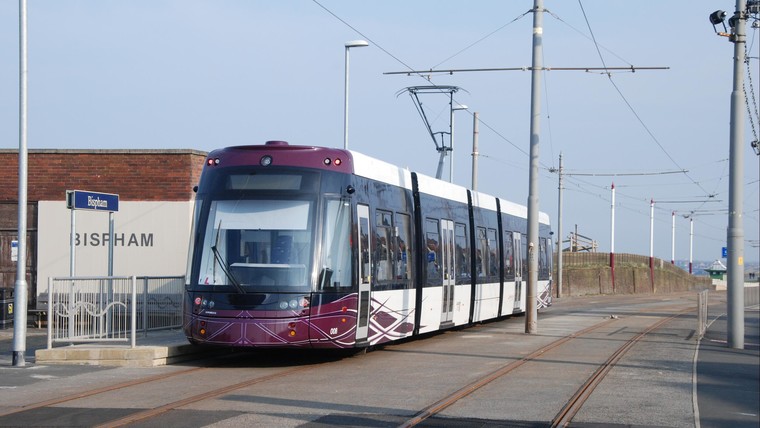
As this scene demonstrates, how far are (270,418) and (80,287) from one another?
835cm

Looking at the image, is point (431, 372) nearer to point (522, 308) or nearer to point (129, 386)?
point (129, 386)

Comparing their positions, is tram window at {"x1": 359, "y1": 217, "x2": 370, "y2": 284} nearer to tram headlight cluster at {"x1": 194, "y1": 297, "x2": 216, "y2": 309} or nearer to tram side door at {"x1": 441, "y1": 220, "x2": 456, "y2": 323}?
tram headlight cluster at {"x1": 194, "y1": 297, "x2": 216, "y2": 309}

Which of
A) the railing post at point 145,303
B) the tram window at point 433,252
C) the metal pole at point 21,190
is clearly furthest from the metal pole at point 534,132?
the metal pole at point 21,190

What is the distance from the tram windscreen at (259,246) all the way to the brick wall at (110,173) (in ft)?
32.4

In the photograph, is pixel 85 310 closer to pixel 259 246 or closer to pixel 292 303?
pixel 259 246

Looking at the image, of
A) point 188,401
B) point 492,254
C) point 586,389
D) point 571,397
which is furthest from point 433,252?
point 188,401

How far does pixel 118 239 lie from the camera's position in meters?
25.5

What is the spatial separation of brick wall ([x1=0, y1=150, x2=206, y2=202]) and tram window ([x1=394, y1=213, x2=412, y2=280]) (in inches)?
316

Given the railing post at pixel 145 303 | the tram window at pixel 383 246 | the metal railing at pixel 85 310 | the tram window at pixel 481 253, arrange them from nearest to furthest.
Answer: the tram window at pixel 383 246, the metal railing at pixel 85 310, the railing post at pixel 145 303, the tram window at pixel 481 253

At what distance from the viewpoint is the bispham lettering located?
25297 mm

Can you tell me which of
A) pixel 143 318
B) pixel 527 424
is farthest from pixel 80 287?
pixel 527 424

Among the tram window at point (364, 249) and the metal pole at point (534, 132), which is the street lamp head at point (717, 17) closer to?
the metal pole at point (534, 132)

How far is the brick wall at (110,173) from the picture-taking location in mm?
25047

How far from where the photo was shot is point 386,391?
1235 cm
